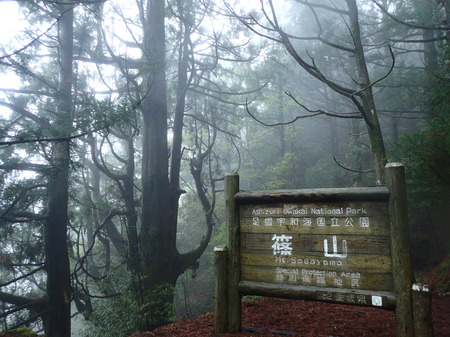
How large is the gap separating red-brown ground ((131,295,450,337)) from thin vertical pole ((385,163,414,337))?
0.92m

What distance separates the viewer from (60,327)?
26.2 feet

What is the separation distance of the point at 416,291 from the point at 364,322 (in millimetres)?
1652

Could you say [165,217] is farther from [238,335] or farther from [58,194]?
[238,335]

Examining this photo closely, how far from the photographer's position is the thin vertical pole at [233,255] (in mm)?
3592

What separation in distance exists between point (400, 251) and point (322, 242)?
28.4 inches

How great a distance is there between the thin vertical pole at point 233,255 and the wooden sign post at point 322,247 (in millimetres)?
11

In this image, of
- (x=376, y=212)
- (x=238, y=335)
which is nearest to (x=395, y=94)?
(x=376, y=212)

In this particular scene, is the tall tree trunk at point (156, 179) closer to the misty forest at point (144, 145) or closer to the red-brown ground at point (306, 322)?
the misty forest at point (144, 145)

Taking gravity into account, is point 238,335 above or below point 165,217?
below

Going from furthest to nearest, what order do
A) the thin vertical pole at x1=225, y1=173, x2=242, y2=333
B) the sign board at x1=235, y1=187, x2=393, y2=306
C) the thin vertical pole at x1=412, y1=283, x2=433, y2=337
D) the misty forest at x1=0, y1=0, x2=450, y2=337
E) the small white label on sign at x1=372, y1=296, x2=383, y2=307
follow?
the misty forest at x1=0, y1=0, x2=450, y2=337 < the thin vertical pole at x1=225, y1=173, x2=242, y2=333 < the sign board at x1=235, y1=187, x2=393, y2=306 < the small white label on sign at x1=372, y1=296, x2=383, y2=307 < the thin vertical pole at x1=412, y1=283, x2=433, y2=337

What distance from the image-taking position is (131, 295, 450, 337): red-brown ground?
12.0 feet

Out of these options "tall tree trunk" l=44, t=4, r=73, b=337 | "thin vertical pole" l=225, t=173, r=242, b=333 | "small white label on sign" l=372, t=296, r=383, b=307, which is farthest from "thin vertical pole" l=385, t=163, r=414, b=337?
"tall tree trunk" l=44, t=4, r=73, b=337

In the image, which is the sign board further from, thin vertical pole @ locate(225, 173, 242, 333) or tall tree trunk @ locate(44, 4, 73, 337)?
tall tree trunk @ locate(44, 4, 73, 337)

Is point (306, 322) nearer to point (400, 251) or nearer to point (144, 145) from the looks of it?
point (400, 251)
